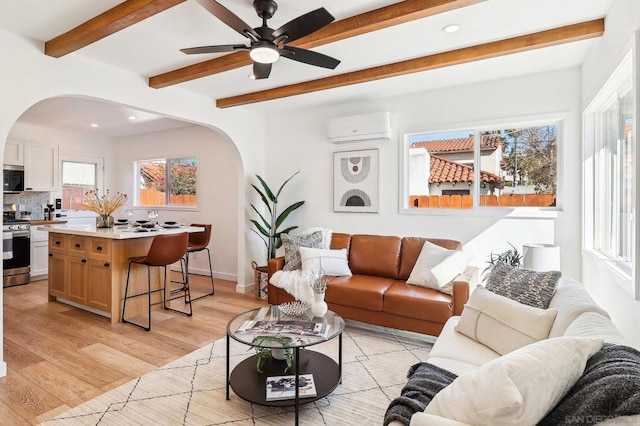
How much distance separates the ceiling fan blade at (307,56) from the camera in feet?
7.51

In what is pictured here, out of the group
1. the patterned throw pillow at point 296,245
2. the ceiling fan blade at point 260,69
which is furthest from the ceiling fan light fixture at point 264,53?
the patterned throw pillow at point 296,245

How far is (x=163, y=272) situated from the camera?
4.26 metres

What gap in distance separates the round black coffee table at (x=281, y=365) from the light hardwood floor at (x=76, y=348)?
0.93 meters

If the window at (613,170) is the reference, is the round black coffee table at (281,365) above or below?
below

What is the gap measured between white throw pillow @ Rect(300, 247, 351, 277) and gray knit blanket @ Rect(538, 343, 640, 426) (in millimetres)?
Answer: 2793

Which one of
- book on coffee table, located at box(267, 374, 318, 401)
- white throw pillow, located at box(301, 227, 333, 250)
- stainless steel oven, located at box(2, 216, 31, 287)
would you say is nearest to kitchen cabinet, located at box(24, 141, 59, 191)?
stainless steel oven, located at box(2, 216, 31, 287)

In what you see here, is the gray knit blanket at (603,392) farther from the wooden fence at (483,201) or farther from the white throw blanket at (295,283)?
the wooden fence at (483,201)

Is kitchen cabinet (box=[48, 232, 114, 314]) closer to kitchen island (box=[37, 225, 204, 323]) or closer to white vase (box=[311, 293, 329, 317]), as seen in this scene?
kitchen island (box=[37, 225, 204, 323])

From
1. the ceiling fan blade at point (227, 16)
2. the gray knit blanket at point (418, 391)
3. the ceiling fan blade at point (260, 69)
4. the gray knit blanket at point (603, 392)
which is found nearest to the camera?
the gray knit blanket at point (603, 392)

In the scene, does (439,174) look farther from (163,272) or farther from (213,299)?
(163,272)

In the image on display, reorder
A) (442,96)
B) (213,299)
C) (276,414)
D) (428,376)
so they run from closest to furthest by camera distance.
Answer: (428,376)
(276,414)
(442,96)
(213,299)

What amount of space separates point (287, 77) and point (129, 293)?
116 inches

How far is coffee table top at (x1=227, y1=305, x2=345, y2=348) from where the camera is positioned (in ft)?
6.75

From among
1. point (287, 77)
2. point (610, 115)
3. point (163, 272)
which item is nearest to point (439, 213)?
point (610, 115)
